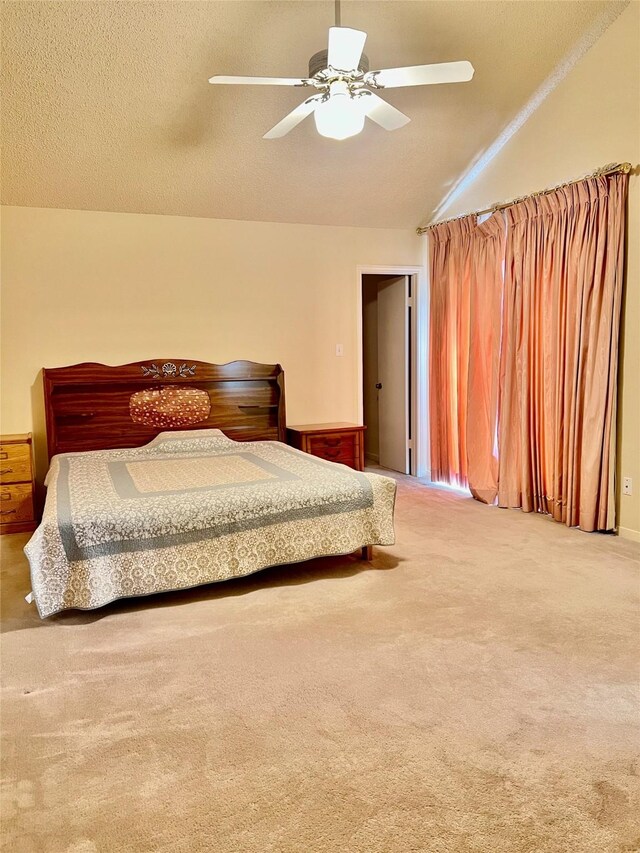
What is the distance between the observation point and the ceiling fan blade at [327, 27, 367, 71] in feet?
7.98

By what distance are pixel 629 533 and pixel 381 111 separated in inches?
115

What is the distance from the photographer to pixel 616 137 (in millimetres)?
3766

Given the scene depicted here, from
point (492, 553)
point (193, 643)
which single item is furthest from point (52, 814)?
point (492, 553)

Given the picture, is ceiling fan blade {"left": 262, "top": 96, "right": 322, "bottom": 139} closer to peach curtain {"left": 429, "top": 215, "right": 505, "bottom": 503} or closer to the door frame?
peach curtain {"left": 429, "top": 215, "right": 505, "bottom": 503}

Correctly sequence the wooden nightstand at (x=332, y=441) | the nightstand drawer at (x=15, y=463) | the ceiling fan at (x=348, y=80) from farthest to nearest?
the wooden nightstand at (x=332, y=441)
the nightstand drawer at (x=15, y=463)
the ceiling fan at (x=348, y=80)

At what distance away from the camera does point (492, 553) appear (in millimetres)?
3611

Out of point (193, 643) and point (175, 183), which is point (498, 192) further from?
point (193, 643)

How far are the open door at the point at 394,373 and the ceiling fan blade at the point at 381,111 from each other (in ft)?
9.21

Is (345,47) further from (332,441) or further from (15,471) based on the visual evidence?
(15,471)

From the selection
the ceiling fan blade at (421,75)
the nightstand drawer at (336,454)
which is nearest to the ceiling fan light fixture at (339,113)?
the ceiling fan blade at (421,75)

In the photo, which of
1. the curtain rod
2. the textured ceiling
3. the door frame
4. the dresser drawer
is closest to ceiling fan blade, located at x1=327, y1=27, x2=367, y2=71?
the textured ceiling

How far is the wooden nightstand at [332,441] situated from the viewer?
16.5 feet

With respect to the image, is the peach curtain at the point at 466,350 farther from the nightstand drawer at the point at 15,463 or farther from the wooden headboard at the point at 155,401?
the nightstand drawer at the point at 15,463

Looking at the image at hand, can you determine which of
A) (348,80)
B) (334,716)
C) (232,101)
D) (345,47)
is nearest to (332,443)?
(232,101)
